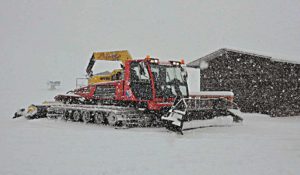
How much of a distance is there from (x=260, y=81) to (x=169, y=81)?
9089mm

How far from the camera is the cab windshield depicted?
12.0 m

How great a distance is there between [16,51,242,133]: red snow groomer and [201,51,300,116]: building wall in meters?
6.51

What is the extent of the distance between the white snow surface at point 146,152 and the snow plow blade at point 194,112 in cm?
43

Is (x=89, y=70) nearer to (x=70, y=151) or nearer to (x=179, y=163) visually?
(x=70, y=151)

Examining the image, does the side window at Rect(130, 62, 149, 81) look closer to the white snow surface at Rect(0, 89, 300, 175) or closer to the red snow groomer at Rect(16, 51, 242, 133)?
the red snow groomer at Rect(16, 51, 242, 133)

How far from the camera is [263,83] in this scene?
63.1ft

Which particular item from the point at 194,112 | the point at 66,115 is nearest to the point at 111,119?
the point at 194,112

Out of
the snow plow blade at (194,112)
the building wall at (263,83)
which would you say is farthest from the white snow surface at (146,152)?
the building wall at (263,83)

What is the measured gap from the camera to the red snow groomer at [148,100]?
38.1 feet

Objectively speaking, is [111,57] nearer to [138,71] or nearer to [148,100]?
[138,71]

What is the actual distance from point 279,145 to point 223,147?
1.58 metres

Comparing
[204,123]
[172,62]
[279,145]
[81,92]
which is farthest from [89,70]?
[279,145]

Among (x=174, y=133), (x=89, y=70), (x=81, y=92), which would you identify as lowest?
(x=174, y=133)

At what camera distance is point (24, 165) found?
20.2ft
